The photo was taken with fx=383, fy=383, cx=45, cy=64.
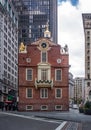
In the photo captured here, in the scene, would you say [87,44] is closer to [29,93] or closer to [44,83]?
[44,83]

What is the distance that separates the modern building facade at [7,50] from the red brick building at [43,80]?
174 ft

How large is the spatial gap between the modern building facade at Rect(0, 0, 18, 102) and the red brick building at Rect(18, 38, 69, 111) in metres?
53.0

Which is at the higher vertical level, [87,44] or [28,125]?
[87,44]

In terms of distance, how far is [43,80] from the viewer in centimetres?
7462

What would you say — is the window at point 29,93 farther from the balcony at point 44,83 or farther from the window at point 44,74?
the window at point 44,74

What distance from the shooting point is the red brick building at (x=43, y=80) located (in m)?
74.6

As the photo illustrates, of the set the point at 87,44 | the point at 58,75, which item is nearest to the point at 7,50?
the point at 87,44

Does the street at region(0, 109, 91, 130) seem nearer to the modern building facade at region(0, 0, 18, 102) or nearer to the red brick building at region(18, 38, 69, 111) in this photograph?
the red brick building at region(18, 38, 69, 111)

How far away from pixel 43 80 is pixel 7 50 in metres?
79.2

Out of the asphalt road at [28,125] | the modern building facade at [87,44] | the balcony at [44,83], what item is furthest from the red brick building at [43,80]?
the modern building facade at [87,44]

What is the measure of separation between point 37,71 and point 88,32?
114 m

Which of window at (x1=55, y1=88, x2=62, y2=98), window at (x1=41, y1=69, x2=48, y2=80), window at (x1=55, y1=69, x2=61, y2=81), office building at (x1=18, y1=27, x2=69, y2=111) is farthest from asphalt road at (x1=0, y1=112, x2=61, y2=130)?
window at (x1=55, y1=69, x2=61, y2=81)

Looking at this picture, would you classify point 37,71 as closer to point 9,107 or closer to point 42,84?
point 42,84

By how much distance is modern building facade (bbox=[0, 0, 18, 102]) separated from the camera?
140000mm
